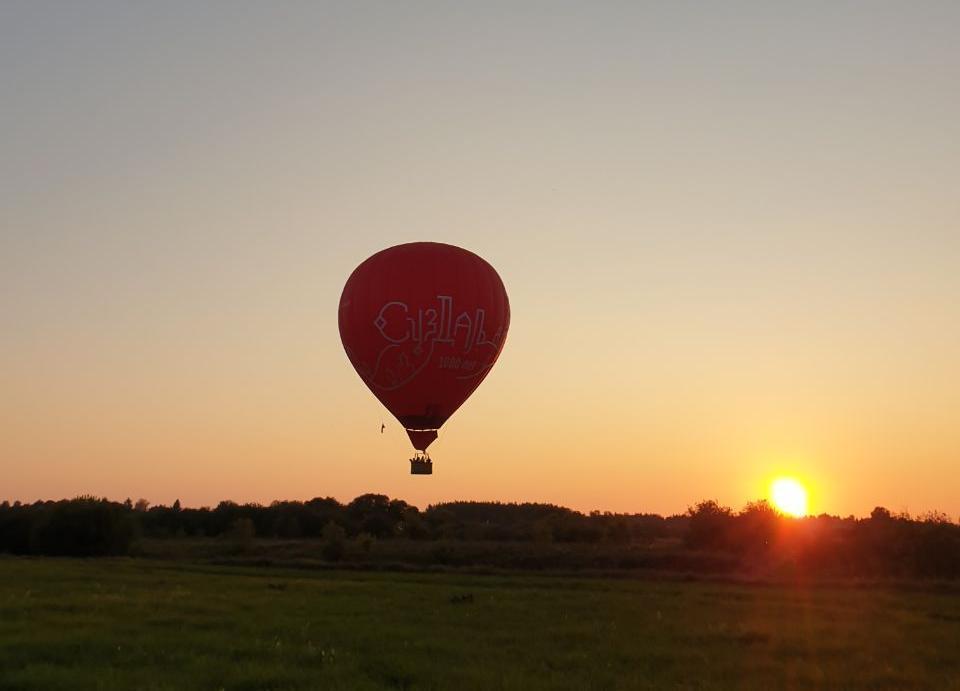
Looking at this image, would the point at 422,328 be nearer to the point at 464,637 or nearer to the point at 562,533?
the point at 464,637

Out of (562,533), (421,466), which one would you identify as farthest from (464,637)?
(562,533)

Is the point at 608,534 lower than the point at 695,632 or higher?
higher

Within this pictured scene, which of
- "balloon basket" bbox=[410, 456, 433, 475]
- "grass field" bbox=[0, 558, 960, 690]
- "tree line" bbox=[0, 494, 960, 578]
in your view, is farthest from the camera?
"tree line" bbox=[0, 494, 960, 578]

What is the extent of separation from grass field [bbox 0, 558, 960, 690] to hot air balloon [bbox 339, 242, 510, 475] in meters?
5.92

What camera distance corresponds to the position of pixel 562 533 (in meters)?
82.1

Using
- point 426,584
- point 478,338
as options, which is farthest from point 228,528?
point 478,338

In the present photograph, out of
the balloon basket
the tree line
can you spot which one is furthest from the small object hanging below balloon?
the tree line

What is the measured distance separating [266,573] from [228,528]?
49070 mm

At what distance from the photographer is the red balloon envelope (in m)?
30.3

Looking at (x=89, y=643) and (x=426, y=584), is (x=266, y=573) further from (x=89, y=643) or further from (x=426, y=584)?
(x=89, y=643)

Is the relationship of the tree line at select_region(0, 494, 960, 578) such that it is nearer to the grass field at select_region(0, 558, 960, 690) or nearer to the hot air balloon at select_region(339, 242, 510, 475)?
the grass field at select_region(0, 558, 960, 690)

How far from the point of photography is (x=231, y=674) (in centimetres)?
1948

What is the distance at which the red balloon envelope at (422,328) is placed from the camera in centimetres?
3030

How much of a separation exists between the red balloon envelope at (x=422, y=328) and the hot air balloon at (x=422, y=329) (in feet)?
0.10
